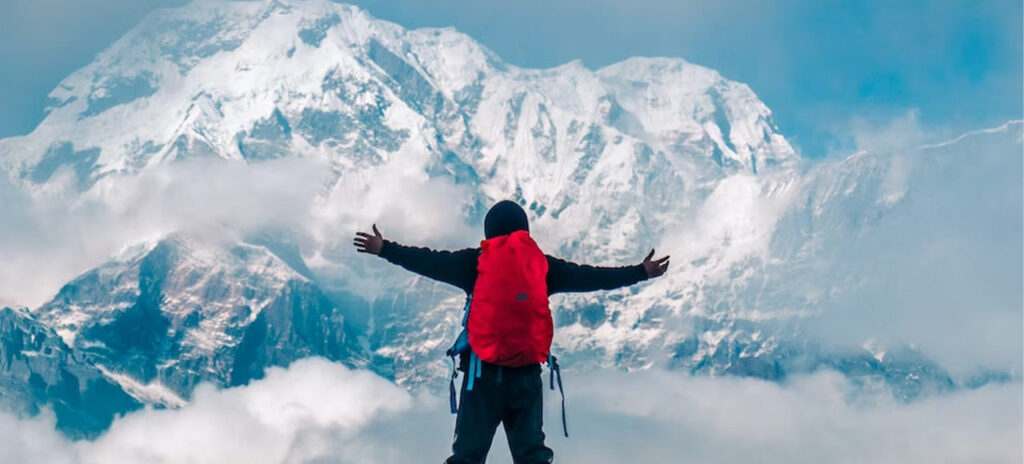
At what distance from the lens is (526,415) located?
1301cm

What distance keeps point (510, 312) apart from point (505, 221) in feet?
4.30

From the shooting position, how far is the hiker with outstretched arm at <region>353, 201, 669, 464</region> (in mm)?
12492

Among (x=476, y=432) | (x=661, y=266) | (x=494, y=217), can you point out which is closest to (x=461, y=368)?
(x=476, y=432)

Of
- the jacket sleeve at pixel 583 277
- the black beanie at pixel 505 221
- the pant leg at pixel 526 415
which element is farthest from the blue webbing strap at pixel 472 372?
the black beanie at pixel 505 221

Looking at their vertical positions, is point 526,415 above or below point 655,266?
below

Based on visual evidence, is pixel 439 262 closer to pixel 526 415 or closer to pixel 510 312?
pixel 510 312

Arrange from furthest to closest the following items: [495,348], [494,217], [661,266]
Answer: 1. [661,266]
2. [494,217]
3. [495,348]

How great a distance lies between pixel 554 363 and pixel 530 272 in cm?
107

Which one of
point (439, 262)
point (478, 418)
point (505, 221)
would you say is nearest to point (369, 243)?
point (439, 262)

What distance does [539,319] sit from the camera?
496 inches

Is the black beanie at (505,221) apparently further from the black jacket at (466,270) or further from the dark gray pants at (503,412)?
the dark gray pants at (503,412)

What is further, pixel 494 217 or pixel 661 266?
pixel 661 266

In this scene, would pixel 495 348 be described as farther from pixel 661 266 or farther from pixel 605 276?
pixel 661 266

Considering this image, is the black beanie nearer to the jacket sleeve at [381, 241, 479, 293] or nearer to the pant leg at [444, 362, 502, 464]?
the jacket sleeve at [381, 241, 479, 293]
